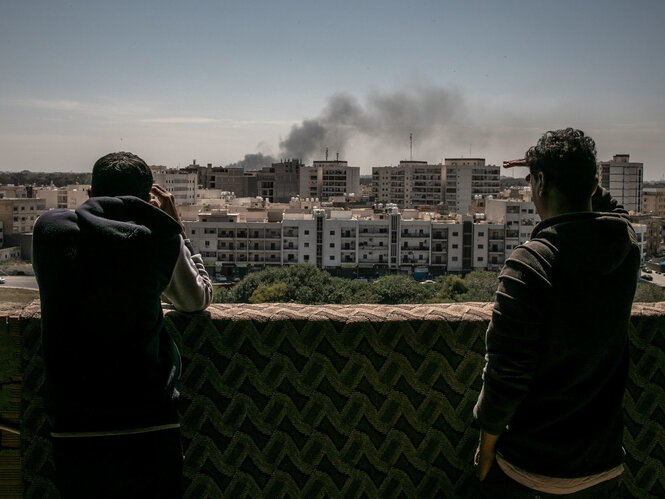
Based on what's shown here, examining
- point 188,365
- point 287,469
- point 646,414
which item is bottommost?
point 287,469

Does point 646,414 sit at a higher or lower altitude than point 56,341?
lower

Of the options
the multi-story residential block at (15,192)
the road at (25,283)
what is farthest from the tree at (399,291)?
the multi-story residential block at (15,192)

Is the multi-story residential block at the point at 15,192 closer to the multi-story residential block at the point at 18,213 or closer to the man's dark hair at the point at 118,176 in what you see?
the multi-story residential block at the point at 18,213

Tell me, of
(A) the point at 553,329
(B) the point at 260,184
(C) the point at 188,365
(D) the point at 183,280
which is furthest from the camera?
(B) the point at 260,184

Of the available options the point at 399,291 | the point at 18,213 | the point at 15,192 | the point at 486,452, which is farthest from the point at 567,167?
the point at 15,192

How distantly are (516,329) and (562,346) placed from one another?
0.09 meters

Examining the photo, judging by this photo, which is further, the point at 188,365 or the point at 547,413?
the point at 188,365

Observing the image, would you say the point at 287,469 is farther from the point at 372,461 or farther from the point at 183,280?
the point at 183,280

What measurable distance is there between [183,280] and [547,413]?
0.74 meters

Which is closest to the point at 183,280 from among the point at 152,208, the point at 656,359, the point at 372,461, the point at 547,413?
the point at 152,208

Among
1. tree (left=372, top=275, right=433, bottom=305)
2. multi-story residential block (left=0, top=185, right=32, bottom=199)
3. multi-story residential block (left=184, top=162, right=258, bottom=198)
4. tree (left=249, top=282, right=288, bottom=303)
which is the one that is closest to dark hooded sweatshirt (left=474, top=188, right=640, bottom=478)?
tree (left=249, top=282, right=288, bottom=303)

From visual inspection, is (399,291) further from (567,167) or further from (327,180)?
(327,180)

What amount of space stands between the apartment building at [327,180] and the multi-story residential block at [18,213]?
23.8 meters

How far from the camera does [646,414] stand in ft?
5.64
